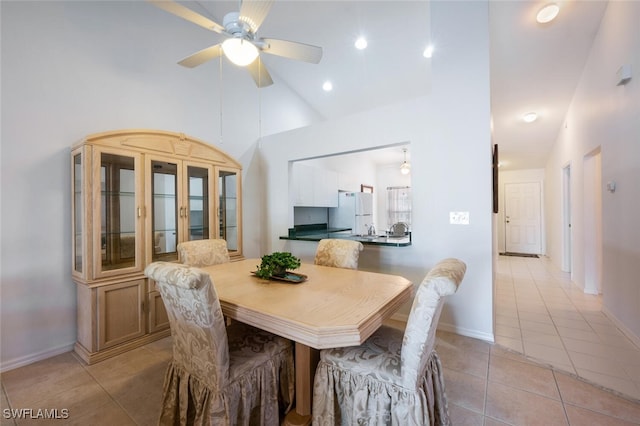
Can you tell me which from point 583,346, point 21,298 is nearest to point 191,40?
point 21,298

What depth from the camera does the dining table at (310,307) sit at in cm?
113

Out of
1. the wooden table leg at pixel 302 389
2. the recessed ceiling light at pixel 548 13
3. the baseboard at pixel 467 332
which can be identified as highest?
the recessed ceiling light at pixel 548 13

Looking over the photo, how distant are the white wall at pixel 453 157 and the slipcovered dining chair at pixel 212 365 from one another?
1.81 m

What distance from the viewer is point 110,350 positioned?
227 centimetres

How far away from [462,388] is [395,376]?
955 mm

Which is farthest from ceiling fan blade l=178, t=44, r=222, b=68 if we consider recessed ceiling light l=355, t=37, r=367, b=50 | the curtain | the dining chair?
the curtain

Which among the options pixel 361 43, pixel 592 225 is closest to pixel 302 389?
pixel 361 43

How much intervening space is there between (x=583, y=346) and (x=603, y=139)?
7.46 feet

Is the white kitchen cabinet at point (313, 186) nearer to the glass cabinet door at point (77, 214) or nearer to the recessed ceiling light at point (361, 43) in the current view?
the recessed ceiling light at point (361, 43)

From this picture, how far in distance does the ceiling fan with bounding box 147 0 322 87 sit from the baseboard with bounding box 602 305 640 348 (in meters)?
3.64

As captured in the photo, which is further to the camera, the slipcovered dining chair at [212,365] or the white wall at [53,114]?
the white wall at [53,114]

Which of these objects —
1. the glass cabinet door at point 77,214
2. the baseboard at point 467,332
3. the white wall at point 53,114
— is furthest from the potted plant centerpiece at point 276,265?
the white wall at point 53,114

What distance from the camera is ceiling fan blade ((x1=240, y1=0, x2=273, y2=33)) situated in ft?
5.46

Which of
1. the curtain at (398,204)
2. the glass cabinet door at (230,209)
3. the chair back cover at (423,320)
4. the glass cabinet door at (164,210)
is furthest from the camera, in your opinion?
the curtain at (398,204)
